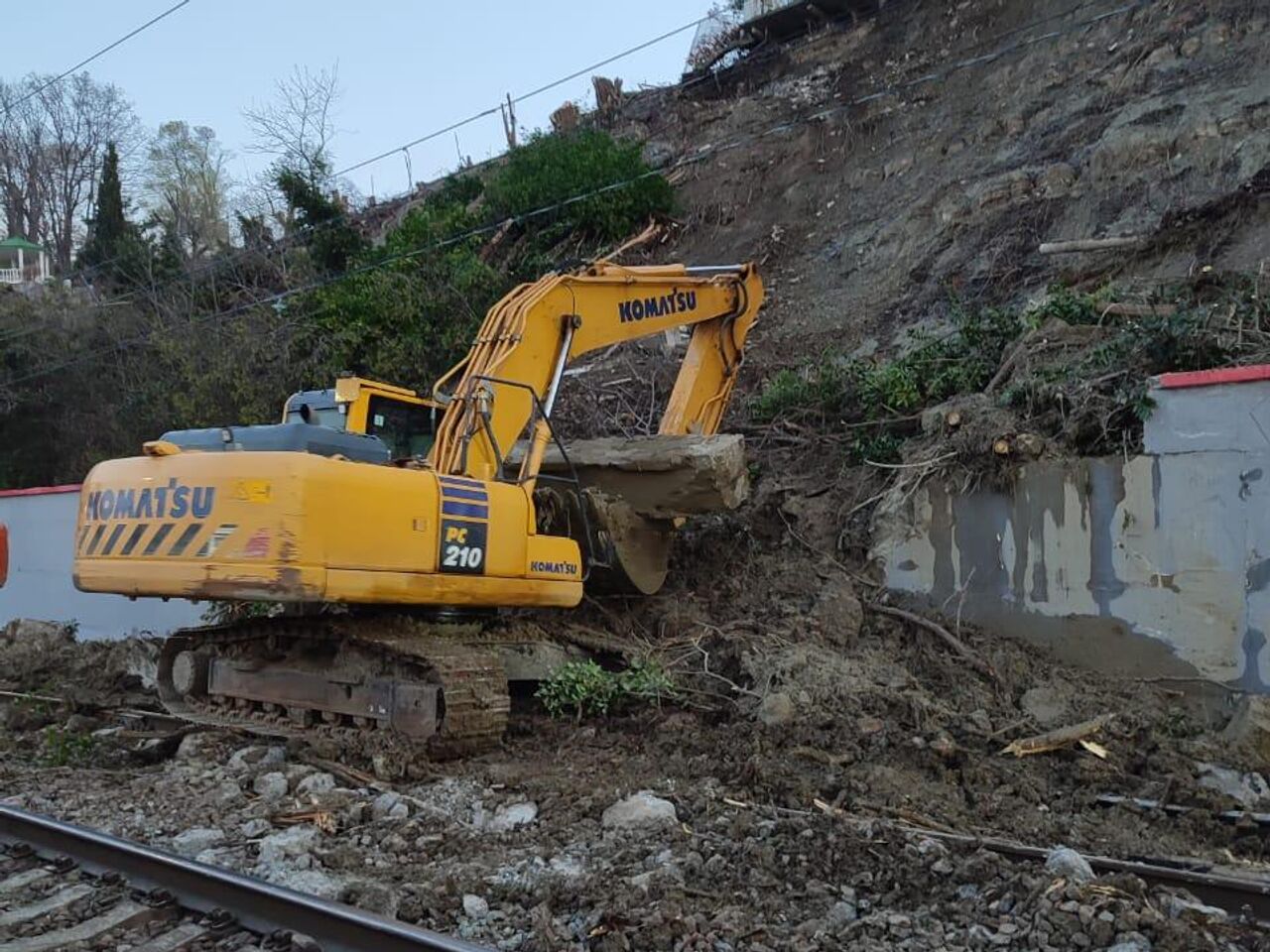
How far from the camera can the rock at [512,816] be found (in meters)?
5.79

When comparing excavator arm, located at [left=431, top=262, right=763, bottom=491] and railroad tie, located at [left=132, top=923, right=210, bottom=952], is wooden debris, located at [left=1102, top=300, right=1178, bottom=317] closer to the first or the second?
excavator arm, located at [left=431, top=262, right=763, bottom=491]

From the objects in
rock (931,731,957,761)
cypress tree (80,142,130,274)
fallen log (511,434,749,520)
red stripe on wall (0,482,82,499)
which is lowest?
rock (931,731,957,761)

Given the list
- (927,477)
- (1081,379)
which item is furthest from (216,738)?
(1081,379)

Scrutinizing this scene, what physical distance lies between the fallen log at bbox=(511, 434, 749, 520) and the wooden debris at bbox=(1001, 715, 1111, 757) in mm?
3177

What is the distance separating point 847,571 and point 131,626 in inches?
353

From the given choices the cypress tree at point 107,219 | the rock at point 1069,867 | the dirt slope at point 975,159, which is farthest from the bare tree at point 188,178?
the rock at point 1069,867

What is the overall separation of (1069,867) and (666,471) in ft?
17.0

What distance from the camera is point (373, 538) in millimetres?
6762

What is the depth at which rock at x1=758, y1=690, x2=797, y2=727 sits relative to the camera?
287 inches

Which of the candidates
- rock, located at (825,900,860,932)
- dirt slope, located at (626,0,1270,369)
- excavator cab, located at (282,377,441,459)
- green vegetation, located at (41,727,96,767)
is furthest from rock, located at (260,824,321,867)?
dirt slope, located at (626,0,1270,369)

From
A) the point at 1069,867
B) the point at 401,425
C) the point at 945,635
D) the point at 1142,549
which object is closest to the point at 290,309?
the point at 401,425

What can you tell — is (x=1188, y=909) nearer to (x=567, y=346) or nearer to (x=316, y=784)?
(x=316, y=784)

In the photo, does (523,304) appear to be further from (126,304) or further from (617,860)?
(126,304)

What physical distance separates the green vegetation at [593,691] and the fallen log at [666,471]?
173cm
